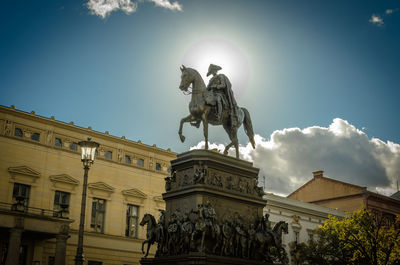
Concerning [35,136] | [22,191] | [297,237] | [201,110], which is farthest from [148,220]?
[297,237]

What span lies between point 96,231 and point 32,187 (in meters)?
6.28

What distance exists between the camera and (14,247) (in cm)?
3319

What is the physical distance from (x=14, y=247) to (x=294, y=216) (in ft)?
89.2

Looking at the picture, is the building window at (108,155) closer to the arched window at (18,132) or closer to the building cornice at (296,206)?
the arched window at (18,132)

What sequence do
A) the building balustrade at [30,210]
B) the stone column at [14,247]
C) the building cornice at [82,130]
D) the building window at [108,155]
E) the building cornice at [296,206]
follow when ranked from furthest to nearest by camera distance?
the building cornice at [296,206] < the building window at [108,155] < the building cornice at [82,130] < the building balustrade at [30,210] < the stone column at [14,247]

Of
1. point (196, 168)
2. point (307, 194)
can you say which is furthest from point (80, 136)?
point (307, 194)

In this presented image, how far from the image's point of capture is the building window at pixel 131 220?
43250mm

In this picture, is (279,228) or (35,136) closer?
(279,228)

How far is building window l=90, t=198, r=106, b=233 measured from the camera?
4116 centimetres

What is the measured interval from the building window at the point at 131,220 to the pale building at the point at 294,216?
12.2m

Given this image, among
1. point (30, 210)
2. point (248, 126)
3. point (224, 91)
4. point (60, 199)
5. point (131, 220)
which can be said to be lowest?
point (30, 210)

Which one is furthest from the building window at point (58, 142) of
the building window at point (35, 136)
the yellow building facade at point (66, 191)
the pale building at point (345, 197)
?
the pale building at point (345, 197)

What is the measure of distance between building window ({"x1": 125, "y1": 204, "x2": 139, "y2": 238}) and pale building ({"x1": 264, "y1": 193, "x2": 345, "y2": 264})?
40.0 ft

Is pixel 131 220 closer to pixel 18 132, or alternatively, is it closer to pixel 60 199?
pixel 60 199
